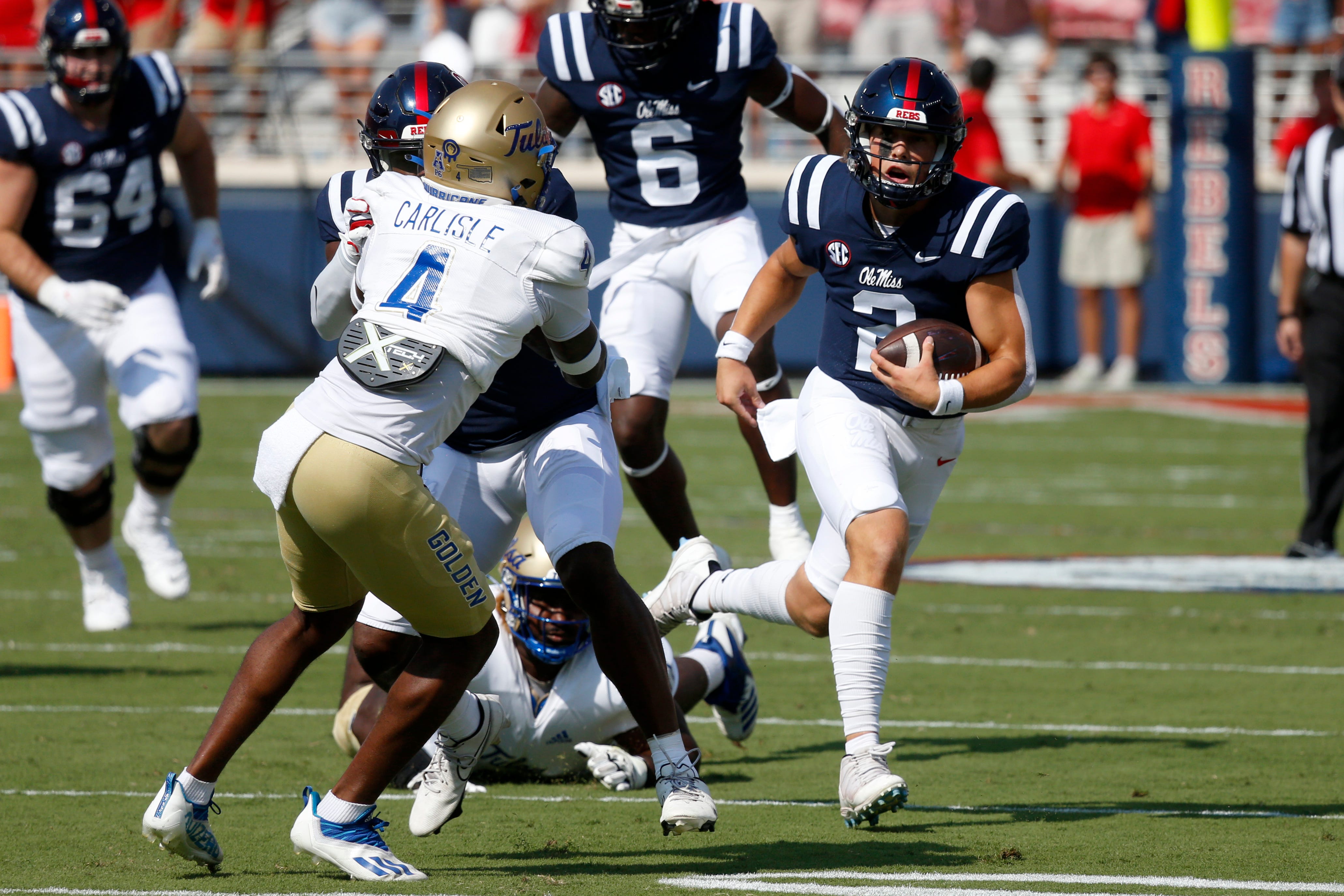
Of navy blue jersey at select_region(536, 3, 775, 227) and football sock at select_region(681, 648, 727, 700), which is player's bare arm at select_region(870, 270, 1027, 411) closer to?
football sock at select_region(681, 648, 727, 700)

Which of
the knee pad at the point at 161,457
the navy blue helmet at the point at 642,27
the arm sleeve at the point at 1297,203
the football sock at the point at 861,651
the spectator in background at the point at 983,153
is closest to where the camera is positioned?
the football sock at the point at 861,651

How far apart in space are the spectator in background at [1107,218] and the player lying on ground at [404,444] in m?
12.0

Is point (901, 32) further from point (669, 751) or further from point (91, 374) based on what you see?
point (669, 751)

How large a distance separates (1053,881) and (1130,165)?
12.4 m

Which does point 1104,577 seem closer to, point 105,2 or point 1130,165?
point 105,2

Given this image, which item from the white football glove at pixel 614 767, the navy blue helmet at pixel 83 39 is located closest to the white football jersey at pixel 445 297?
the white football glove at pixel 614 767

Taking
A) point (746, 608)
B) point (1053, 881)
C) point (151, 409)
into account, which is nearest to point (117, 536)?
point (151, 409)

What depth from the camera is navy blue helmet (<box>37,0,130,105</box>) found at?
275 inches

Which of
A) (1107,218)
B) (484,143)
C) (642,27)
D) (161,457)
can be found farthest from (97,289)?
(1107,218)

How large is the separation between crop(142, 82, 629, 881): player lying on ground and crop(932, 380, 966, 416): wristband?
101cm

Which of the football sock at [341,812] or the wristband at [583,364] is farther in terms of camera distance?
the wristband at [583,364]

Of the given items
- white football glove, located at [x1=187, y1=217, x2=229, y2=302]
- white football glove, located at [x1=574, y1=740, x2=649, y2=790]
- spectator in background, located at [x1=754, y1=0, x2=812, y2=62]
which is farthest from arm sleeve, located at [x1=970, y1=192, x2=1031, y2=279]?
spectator in background, located at [x1=754, y1=0, x2=812, y2=62]

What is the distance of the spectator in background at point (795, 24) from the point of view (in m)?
17.1

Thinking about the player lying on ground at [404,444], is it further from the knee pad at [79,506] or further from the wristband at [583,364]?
the knee pad at [79,506]
